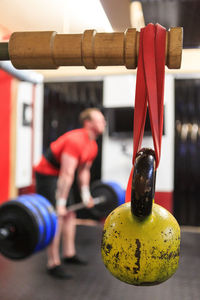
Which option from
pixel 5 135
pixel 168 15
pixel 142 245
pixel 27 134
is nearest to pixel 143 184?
pixel 142 245

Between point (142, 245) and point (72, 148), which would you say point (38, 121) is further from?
point (142, 245)

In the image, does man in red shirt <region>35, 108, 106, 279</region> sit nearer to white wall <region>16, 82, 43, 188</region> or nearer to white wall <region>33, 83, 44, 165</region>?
white wall <region>16, 82, 43, 188</region>

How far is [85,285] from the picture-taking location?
6.86 feet

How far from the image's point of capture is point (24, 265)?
248 centimetres

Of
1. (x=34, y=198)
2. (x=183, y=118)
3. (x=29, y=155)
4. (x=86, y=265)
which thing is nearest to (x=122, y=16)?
(x=34, y=198)

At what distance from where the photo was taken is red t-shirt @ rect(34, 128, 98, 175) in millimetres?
2225

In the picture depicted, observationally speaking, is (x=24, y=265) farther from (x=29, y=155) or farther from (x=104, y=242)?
(x=104, y=242)

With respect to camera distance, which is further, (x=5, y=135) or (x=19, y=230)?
(x=5, y=135)

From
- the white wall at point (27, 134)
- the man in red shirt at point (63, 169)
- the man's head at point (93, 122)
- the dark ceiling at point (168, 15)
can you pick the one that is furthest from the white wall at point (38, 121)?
the dark ceiling at point (168, 15)

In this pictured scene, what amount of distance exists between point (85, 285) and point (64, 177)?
725mm

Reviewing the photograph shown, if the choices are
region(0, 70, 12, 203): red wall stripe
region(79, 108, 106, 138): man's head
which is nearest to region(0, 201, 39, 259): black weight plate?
region(79, 108, 106, 138): man's head

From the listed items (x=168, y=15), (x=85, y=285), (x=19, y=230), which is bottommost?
(x=85, y=285)

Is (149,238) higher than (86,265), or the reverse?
(149,238)

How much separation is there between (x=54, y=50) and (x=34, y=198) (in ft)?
4.35
